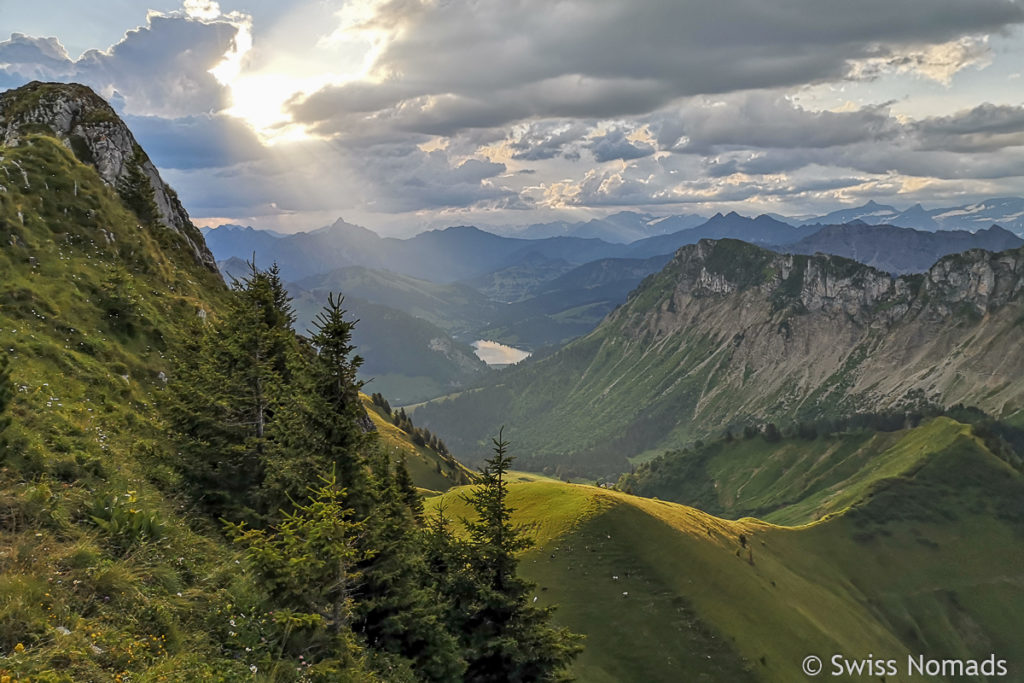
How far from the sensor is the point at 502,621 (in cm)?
2778

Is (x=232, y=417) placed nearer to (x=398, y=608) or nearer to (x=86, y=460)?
(x=86, y=460)

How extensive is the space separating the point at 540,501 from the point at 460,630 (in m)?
62.4

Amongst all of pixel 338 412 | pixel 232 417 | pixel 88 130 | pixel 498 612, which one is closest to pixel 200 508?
pixel 232 417

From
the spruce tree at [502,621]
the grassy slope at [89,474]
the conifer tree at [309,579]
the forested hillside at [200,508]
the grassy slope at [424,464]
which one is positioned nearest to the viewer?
the grassy slope at [89,474]

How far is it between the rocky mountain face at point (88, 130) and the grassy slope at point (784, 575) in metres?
61.5

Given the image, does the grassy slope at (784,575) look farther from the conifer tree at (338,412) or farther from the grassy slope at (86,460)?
the grassy slope at (86,460)

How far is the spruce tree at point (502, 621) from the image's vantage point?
27.0 meters

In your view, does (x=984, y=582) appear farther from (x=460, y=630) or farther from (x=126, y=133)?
(x=126, y=133)

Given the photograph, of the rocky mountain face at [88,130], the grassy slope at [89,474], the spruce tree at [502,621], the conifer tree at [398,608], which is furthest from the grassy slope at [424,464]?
the conifer tree at [398,608]

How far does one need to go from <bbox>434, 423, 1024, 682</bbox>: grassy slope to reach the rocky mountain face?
202ft

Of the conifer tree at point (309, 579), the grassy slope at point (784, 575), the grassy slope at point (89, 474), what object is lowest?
the grassy slope at point (784, 575)

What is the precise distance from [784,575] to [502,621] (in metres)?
92.6

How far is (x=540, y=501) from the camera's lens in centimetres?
8806

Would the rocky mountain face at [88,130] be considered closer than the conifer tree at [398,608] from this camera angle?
Answer: No
